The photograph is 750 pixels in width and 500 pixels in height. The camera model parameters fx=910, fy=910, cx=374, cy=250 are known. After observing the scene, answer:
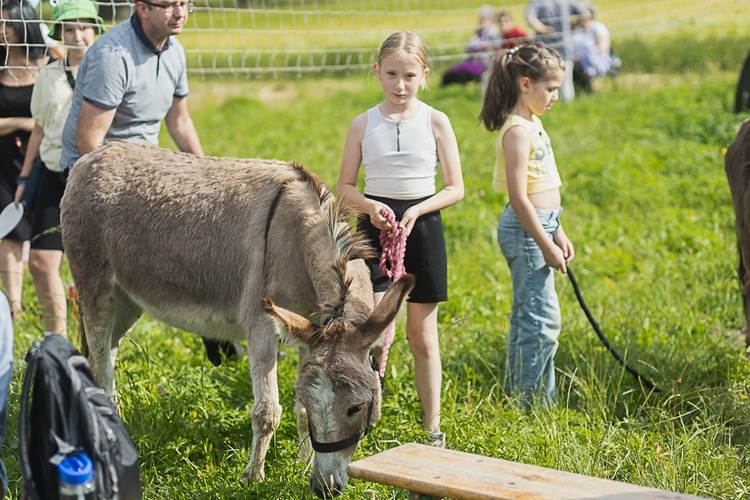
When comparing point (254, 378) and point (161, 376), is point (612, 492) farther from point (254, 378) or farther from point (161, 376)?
point (161, 376)

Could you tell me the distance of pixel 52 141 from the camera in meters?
5.25

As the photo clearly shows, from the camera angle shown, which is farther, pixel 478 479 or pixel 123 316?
pixel 123 316

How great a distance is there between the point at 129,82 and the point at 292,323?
76.7 inches

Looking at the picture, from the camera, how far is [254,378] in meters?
4.16

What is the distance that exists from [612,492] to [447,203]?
64.4 inches

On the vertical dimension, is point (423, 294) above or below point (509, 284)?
above

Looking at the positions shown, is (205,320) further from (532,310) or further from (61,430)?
(61,430)

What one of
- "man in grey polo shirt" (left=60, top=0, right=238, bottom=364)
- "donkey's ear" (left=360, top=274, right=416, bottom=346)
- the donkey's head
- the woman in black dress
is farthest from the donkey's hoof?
the woman in black dress

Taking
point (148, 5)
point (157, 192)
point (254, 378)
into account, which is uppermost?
point (148, 5)

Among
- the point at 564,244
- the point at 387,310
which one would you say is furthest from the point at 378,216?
the point at 564,244

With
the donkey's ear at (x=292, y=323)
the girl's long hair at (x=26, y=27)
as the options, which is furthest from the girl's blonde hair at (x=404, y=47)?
the girl's long hair at (x=26, y=27)

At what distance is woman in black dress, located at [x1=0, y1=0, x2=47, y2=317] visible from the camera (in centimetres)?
559

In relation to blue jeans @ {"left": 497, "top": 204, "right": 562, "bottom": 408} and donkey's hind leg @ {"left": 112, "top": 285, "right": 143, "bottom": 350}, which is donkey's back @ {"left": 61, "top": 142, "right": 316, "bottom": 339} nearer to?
donkey's hind leg @ {"left": 112, "top": 285, "right": 143, "bottom": 350}

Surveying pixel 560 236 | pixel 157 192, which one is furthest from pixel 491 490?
pixel 157 192
